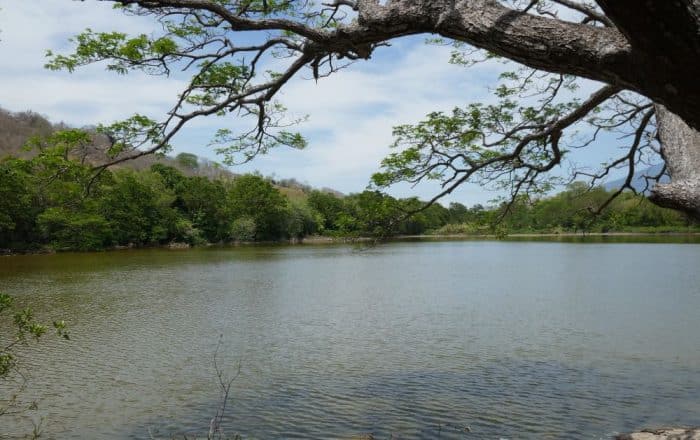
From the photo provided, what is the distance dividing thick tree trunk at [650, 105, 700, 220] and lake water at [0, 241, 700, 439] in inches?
122

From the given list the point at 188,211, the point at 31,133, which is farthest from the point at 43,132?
the point at 188,211

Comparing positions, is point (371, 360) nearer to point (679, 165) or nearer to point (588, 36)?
point (679, 165)

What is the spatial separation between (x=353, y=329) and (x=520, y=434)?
6.78 m

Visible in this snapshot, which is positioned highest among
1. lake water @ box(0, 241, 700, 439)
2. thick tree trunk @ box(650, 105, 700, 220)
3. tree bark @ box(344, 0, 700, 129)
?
tree bark @ box(344, 0, 700, 129)

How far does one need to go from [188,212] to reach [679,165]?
63839 mm

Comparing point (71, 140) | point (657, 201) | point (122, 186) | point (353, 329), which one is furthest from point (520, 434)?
point (122, 186)

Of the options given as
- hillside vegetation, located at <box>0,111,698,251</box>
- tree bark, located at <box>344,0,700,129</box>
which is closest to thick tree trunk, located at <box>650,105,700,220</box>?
tree bark, located at <box>344,0,700,129</box>

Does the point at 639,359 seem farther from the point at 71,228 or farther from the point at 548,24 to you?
the point at 71,228

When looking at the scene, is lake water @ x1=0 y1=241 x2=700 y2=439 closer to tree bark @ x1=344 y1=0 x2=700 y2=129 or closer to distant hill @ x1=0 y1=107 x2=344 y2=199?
tree bark @ x1=344 y1=0 x2=700 y2=129

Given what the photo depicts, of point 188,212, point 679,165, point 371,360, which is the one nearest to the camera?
point 679,165

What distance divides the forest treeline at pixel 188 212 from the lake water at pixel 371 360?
80.9 inches

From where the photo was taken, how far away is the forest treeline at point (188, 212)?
482cm

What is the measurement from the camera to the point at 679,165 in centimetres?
307

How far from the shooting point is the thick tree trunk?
9.06ft
